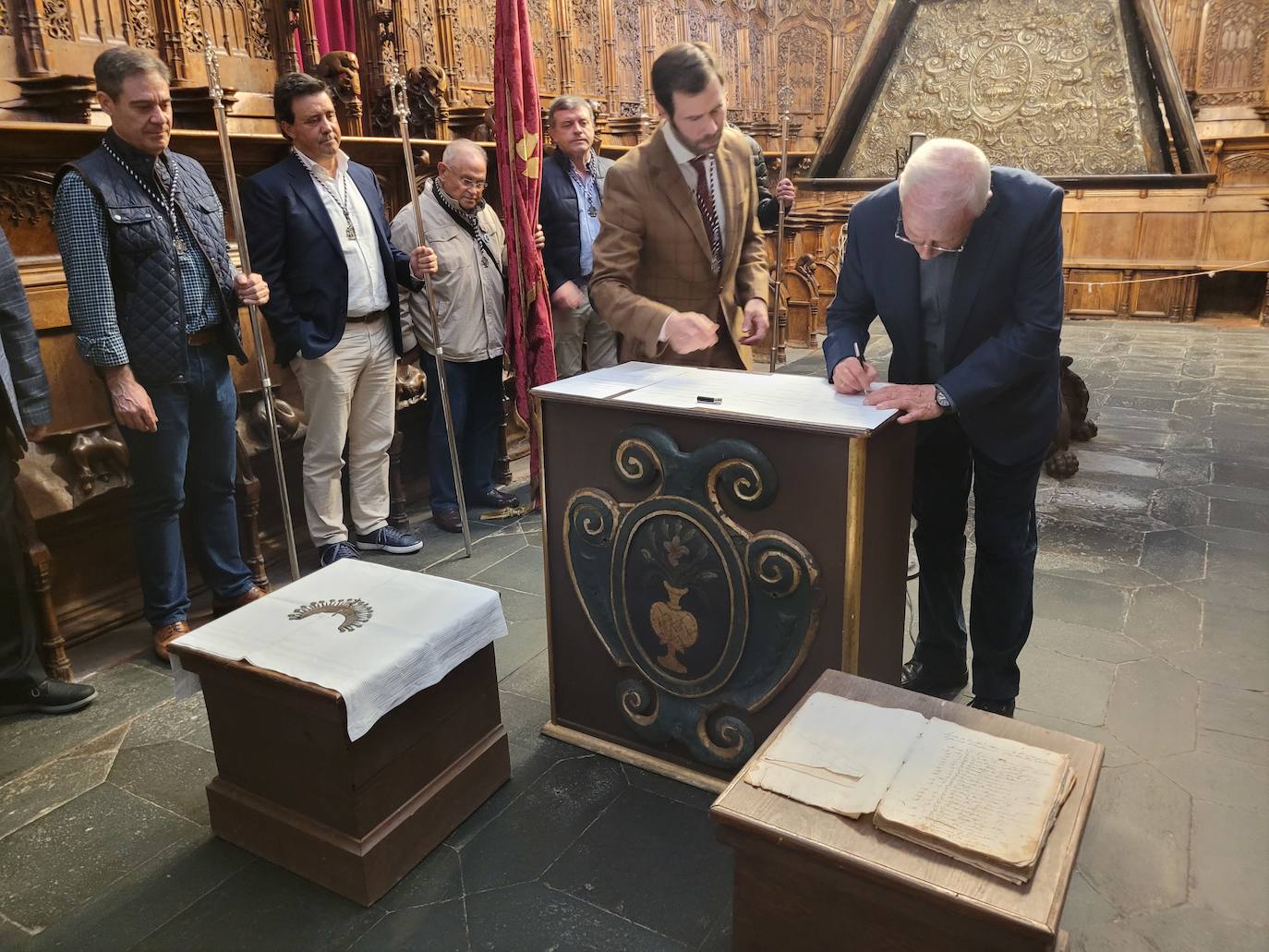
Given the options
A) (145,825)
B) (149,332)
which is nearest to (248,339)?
(149,332)

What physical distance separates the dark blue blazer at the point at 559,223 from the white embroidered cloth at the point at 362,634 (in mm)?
2250

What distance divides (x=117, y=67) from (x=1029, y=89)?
15.2 feet

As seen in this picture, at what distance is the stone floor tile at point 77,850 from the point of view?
6.28 feet

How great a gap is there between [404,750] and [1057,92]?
15.3 feet

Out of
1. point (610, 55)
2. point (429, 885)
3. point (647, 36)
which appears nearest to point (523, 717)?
point (429, 885)

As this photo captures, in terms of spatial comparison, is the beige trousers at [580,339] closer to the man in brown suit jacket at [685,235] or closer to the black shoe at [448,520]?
the black shoe at [448,520]

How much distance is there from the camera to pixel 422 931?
179 centimetres

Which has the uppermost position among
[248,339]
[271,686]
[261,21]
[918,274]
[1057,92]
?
[261,21]

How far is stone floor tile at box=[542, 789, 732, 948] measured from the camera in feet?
5.99

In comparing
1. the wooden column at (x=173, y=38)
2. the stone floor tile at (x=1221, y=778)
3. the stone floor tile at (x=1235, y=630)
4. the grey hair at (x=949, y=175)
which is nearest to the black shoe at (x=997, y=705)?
the stone floor tile at (x=1221, y=778)

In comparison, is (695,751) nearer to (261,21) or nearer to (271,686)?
(271,686)

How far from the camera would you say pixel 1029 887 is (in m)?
1.20

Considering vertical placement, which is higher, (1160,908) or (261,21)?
(261,21)

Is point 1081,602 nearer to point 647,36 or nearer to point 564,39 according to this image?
point 564,39
